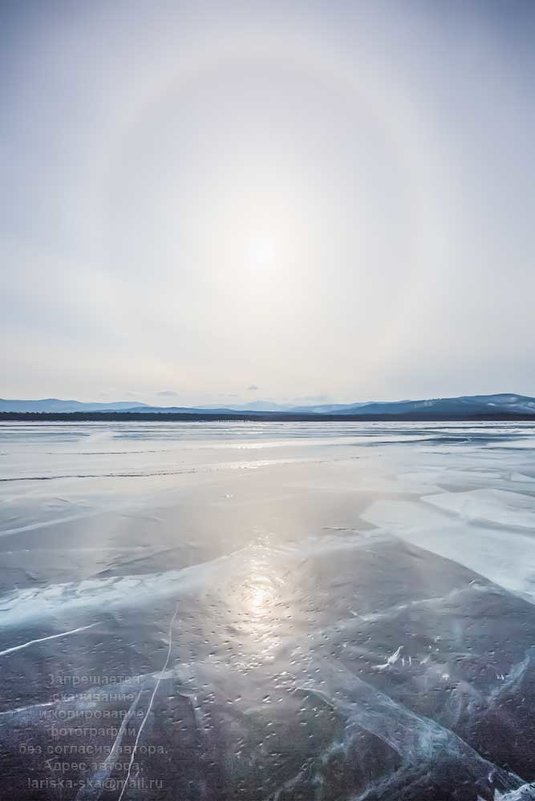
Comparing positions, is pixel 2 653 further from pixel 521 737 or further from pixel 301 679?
pixel 521 737

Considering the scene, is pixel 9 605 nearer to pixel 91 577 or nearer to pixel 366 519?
pixel 91 577

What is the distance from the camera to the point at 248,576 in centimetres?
486

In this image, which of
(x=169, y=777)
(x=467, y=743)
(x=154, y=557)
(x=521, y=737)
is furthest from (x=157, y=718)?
(x=154, y=557)

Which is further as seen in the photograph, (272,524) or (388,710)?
(272,524)

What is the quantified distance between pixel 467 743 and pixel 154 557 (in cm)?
398

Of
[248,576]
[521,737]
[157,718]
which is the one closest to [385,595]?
[248,576]

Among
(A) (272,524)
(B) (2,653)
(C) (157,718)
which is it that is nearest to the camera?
(C) (157,718)

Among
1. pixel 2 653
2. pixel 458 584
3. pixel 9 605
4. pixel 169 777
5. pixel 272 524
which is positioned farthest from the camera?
pixel 272 524

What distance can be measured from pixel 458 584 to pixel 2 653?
4349 millimetres

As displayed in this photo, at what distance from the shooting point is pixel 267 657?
3.29 m

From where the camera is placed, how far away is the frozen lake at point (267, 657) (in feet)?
7.52

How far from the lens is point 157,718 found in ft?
8.73

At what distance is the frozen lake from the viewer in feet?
7.52

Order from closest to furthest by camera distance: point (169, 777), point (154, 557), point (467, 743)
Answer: point (169, 777) < point (467, 743) < point (154, 557)
